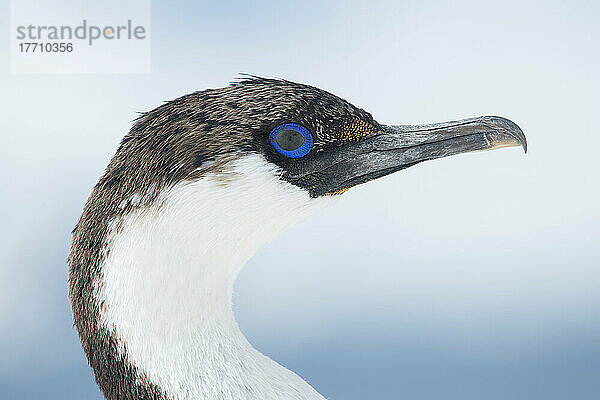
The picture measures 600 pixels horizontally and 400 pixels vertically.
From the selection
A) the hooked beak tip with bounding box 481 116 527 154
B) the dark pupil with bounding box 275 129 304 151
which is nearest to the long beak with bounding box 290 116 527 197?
the hooked beak tip with bounding box 481 116 527 154

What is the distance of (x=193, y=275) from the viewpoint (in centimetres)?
188

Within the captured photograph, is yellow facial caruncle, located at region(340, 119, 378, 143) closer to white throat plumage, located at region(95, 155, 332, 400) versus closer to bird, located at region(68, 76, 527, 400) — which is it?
bird, located at region(68, 76, 527, 400)

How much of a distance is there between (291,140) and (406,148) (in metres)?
0.33

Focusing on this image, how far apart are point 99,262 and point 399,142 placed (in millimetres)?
809

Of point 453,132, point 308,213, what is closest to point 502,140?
point 453,132

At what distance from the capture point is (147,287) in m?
1.83

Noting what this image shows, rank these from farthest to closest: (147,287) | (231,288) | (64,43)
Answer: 1. (64,43)
2. (231,288)
3. (147,287)

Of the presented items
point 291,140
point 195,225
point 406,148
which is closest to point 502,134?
point 406,148

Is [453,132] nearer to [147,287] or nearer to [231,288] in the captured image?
[231,288]

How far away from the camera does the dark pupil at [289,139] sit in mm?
1927

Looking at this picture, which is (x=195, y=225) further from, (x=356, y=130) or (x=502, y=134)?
(x=502, y=134)

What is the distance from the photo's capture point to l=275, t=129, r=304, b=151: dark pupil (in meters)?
1.93

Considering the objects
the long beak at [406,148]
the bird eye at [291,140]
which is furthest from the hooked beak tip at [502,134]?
the bird eye at [291,140]

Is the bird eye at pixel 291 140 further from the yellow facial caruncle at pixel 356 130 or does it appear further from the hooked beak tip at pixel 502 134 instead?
the hooked beak tip at pixel 502 134
